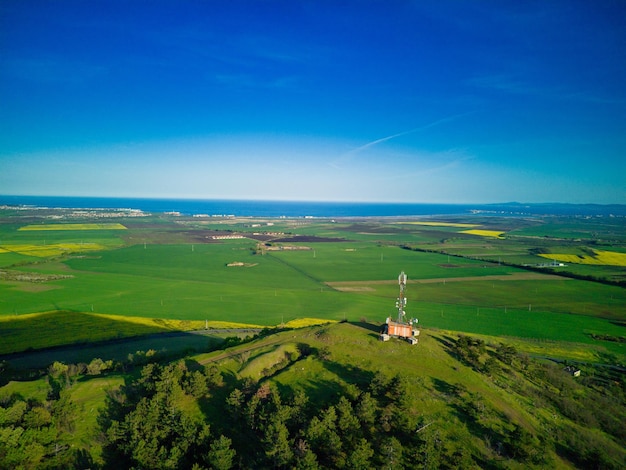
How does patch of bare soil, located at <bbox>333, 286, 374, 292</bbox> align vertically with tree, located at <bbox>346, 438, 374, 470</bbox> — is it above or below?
below

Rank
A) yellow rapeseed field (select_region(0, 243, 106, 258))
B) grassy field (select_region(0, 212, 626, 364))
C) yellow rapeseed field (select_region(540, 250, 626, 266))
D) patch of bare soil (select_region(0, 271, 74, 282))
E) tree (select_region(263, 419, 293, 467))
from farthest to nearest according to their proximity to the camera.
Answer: yellow rapeseed field (select_region(540, 250, 626, 266)), yellow rapeseed field (select_region(0, 243, 106, 258)), patch of bare soil (select_region(0, 271, 74, 282)), grassy field (select_region(0, 212, 626, 364)), tree (select_region(263, 419, 293, 467))

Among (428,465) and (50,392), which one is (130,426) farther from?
(428,465)

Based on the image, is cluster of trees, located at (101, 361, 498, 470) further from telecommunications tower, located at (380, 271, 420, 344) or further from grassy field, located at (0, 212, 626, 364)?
grassy field, located at (0, 212, 626, 364)

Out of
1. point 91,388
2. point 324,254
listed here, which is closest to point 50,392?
point 91,388

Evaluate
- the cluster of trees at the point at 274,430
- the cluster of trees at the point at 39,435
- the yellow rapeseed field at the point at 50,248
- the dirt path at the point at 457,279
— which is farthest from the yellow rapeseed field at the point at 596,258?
the yellow rapeseed field at the point at 50,248

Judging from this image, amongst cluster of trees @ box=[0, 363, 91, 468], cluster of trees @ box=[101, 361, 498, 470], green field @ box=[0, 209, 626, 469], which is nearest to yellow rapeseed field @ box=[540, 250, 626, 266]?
green field @ box=[0, 209, 626, 469]
